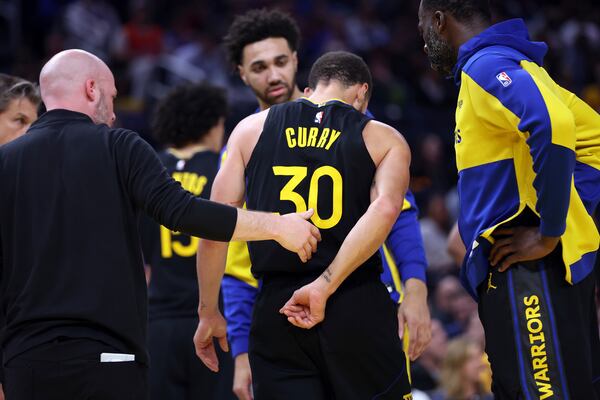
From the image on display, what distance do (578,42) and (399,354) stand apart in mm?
12815

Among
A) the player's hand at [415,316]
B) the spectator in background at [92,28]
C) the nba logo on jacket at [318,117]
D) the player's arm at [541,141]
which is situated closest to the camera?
the player's arm at [541,141]

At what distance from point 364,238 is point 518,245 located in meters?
0.69

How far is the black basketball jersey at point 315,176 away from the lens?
445 cm

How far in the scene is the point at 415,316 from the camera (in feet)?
16.9

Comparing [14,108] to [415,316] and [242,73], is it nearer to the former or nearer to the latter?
[242,73]

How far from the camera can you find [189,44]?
50.1 feet

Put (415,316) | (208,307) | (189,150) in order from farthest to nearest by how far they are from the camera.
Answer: (189,150) → (415,316) → (208,307)

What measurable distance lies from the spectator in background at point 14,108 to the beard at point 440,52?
2399 mm

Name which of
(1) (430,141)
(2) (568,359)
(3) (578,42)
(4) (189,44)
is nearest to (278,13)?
(2) (568,359)

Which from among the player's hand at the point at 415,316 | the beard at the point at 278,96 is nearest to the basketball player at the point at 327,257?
the player's hand at the point at 415,316

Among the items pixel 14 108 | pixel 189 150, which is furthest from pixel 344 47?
pixel 14 108

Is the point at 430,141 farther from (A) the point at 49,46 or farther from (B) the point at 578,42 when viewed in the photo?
(A) the point at 49,46

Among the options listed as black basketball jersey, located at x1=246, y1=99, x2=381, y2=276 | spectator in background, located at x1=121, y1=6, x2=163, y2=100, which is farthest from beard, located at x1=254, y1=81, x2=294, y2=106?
spectator in background, located at x1=121, y1=6, x2=163, y2=100

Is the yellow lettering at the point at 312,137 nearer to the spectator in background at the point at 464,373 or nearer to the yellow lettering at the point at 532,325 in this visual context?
the yellow lettering at the point at 532,325
